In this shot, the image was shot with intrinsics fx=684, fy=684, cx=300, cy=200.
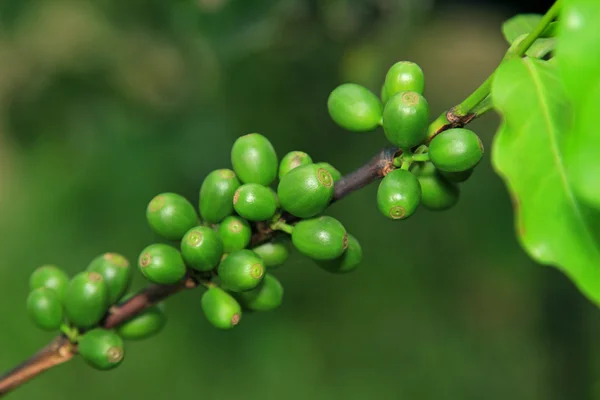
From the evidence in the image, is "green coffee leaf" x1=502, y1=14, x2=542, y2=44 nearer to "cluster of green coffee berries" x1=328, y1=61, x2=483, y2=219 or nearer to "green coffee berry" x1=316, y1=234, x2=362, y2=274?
"cluster of green coffee berries" x1=328, y1=61, x2=483, y2=219

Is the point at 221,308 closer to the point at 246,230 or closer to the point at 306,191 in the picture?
the point at 246,230

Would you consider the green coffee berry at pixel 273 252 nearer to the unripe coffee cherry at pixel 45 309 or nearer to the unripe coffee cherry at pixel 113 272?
the unripe coffee cherry at pixel 113 272

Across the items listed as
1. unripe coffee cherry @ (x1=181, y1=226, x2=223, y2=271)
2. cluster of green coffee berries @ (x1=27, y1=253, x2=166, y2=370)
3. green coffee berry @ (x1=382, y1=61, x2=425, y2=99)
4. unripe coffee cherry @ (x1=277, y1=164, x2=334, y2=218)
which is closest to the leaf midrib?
green coffee berry @ (x1=382, y1=61, x2=425, y2=99)

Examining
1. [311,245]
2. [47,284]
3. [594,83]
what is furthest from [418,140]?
[47,284]

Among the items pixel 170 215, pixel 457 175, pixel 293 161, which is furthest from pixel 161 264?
pixel 457 175

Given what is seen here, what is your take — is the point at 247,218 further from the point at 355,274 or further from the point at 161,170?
the point at 355,274
